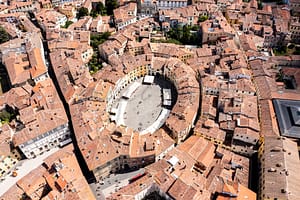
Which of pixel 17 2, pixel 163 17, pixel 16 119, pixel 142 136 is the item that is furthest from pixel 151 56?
pixel 17 2

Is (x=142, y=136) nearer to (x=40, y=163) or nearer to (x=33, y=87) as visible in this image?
(x=40, y=163)

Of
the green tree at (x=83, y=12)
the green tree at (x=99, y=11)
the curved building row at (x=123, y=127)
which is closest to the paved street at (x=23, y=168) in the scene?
the curved building row at (x=123, y=127)

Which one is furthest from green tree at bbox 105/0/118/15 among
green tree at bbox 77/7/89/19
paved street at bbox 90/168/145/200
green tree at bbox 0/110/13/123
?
paved street at bbox 90/168/145/200

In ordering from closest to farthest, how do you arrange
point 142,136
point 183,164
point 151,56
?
point 183,164, point 142,136, point 151,56

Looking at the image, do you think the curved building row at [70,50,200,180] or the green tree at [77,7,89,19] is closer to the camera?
the curved building row at [70,50,200,180]

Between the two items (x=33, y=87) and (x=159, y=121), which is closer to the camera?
(x=159, y=121)

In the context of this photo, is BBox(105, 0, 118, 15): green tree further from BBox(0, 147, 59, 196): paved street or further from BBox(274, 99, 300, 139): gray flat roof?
BBox(274, 99, 300, 139): gray flat roof
